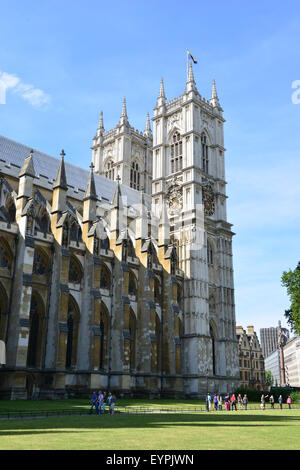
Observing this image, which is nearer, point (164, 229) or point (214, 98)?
point (164, 229)

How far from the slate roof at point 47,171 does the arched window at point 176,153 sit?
6357 mm

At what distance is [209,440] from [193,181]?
41.8 m

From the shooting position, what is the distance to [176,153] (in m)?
56.8

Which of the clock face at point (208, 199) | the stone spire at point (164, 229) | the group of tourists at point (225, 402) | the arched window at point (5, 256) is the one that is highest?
the clock face at point (208, 199)

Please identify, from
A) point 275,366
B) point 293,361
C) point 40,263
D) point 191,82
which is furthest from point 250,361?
point 275,366

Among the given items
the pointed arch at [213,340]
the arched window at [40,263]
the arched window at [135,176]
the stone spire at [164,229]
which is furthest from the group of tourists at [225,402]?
the arched window at [135,176]

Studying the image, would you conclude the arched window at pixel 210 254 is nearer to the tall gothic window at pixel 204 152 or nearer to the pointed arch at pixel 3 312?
the tall gothic window at pixel 204 152

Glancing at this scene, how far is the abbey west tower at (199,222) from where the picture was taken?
159 feet

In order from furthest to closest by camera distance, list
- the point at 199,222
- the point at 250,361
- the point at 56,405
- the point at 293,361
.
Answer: the point at 293,361, the point at 250,361, the point at 199,222, the point at 56,405

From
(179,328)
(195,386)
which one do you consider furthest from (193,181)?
(195,386)

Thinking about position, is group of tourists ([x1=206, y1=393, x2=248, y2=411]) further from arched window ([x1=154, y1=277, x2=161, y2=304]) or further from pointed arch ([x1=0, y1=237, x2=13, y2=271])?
pointed arch ([x1=0, y1=237, x2=13, y2=271])

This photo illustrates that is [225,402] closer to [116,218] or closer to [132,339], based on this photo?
[132,339]

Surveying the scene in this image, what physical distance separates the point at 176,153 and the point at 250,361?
158 ft
